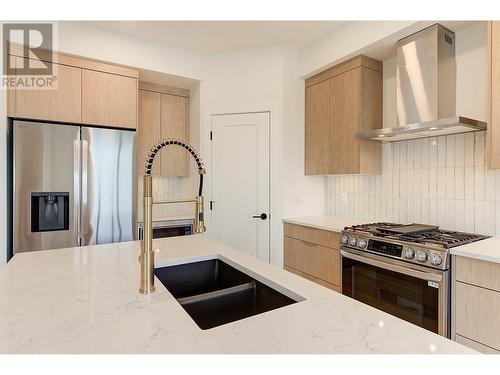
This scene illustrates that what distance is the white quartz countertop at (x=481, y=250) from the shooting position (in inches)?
62.1

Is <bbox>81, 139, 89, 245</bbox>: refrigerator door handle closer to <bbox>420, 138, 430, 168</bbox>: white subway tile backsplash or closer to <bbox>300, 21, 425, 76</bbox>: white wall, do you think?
<bbox>300, 21, 425, 76</bbox>: white wall

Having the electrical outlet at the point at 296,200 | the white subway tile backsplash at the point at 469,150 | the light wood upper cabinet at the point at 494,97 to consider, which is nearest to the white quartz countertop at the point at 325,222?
the electrical outlet at the point at 296,200

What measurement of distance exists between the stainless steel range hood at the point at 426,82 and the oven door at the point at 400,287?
100 centimetres

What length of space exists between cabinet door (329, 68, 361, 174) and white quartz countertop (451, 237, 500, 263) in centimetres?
113

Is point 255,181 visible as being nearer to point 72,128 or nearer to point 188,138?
point 188,138

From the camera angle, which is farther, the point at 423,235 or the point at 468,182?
the point at 468,182

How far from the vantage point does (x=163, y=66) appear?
3.23m

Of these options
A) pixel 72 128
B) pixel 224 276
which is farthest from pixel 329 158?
pixel 72 128

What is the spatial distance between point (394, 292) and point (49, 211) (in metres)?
2.79

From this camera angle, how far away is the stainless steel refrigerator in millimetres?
2439

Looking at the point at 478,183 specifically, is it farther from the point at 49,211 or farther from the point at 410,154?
the point at 49,211

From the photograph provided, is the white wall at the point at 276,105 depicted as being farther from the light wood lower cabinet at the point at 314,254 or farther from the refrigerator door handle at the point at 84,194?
the refrigerator door handle at the point at 84,194

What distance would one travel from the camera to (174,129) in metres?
3.74

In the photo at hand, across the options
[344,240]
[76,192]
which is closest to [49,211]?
[76,192]
